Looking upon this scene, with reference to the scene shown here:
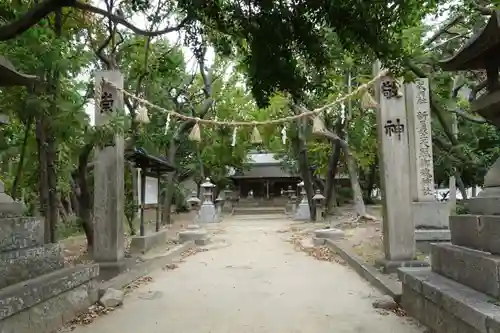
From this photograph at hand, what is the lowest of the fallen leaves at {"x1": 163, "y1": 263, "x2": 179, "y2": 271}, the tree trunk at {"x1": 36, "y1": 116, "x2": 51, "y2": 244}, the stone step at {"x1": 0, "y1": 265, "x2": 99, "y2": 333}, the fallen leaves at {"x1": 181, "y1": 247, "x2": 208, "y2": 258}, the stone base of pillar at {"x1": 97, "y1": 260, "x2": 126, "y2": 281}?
the fallen leaves at {"x1": 181, "y1": 247, "x2": 208, "y2": 258}

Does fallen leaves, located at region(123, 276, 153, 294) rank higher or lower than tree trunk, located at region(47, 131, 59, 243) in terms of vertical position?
lower

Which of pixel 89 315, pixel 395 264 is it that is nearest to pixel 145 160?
pixel 89 315

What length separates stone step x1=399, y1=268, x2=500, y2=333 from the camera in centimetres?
331

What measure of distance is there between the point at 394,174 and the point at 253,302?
142 inches

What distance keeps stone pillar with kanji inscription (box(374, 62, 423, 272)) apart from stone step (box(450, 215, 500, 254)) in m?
3.40

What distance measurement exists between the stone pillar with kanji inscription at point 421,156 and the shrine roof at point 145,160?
672 cm

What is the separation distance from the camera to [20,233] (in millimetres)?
4680

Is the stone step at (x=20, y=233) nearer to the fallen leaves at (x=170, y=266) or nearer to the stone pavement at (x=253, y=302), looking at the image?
the stone pavement at (x=253, y=302)

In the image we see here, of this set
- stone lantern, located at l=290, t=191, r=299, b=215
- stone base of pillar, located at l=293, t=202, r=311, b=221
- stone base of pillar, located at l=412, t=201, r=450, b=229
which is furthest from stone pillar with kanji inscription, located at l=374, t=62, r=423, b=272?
stone lantern, located at l=290, t=191, r=299, b=215

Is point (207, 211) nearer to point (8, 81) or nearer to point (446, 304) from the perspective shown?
point (8, 81)

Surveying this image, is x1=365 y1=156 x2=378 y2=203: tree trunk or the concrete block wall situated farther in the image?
x1=365 y1=156 x2=378 y2=203: tree trunk

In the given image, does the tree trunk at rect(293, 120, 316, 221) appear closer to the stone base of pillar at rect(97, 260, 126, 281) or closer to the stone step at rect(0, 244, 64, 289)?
the stone base of pillar at rect(97, 260, 126, 281)

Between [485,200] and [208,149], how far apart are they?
25038mm

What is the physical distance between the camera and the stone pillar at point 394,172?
26.6ft
